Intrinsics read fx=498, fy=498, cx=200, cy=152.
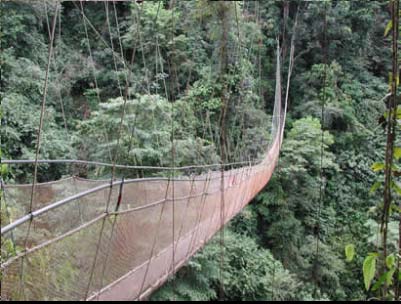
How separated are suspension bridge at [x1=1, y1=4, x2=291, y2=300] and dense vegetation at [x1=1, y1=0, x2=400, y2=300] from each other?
1072 millimetres

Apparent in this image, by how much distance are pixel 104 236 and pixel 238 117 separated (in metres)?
4.59

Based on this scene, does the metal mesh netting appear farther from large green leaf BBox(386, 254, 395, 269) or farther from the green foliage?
the green foliage

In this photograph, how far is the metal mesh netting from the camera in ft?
2.86

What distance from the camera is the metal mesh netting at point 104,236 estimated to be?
872 mm

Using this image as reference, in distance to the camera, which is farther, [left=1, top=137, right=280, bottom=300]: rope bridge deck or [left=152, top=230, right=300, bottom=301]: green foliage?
[left=152, top=230, right=300, bottom=301]: green foliage

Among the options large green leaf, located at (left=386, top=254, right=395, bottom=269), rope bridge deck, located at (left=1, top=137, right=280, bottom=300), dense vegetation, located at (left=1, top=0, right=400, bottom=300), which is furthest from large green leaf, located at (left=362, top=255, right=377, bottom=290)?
dense vegetation, located at (left=1, top=0, right=400, bottom=300)

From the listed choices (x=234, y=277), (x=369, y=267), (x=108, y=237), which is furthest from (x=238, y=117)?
(x=369, y=267)

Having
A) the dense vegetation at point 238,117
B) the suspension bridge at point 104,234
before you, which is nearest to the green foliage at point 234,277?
the dense vegetation at point 238,117

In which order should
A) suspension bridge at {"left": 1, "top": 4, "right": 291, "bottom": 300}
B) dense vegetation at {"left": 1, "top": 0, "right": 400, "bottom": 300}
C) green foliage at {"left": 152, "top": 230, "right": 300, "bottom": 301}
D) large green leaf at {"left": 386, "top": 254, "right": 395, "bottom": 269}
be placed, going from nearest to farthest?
large green leaf at {"left": 386, "top": 254, "right": 395, "bottom": 269} < suspension bridge at {"left": 1, "top": 4, "right": 291, "bottom": 300} < green foliage at {"left": 152, "top": 230, "right": 300, "bottom": 301} < dense vegetation at {"left": 1, "top": 0, "right": 400, "bottom": 300}

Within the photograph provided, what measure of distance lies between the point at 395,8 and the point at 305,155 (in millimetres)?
5747

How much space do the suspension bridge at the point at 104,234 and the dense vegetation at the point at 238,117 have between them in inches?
42.2

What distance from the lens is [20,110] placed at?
474cm

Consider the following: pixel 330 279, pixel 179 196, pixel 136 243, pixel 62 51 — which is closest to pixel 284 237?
pixel 330 279

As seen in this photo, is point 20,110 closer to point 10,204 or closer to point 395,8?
point 10,204
